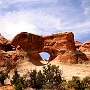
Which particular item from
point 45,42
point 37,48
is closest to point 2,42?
point 37,48

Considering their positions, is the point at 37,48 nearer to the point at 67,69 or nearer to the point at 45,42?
the point at 45,42

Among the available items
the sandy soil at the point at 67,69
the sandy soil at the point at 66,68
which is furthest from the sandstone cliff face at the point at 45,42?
the sandy soil at the point at 67,69

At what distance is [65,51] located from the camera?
48.3 m

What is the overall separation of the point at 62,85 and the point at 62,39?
63.4ft

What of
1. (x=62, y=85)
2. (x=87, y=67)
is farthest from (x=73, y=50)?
(x=62, y=85)

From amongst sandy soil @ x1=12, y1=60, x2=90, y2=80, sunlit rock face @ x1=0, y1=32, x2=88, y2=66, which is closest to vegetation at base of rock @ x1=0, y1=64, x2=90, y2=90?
sandy soil @ x1=12, y1=60, x2=90, y2=80

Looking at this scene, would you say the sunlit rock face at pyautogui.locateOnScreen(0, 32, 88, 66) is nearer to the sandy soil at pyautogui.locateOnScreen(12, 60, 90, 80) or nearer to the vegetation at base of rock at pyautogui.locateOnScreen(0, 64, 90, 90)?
the sandy soil at pyautogui.locateOnScreen(12, 60, 90, 80)

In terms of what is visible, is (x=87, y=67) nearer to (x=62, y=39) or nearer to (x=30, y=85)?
(x=62, y=39)

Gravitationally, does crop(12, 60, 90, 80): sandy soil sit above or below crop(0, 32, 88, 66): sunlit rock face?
below

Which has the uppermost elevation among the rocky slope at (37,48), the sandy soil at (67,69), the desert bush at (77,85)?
the rocky slope at (37,48)

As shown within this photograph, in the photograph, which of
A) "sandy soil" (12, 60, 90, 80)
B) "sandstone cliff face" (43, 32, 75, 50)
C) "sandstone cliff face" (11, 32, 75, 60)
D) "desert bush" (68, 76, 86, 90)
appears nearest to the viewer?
"desert bush" (68, 76, 86, 90)

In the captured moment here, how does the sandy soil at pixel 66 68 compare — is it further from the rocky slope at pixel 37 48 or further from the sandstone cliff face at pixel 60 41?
the sandstone cliff face at pixel 60 41

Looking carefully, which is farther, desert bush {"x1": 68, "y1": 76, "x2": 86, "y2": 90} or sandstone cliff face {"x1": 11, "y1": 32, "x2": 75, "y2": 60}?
sandstone cliff face {"x1": 11, "y1": 32, "x2": 75, "y2": 60}

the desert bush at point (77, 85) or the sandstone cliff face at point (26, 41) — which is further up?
the sandstone cliff face at point (26, 41)
